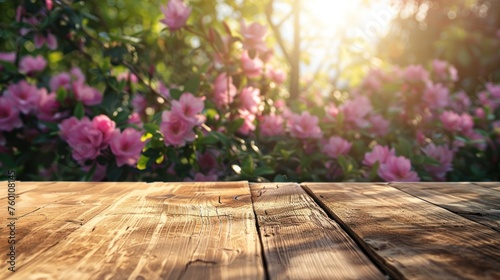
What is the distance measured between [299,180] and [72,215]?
1072mm

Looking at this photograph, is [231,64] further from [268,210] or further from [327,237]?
[327,237]

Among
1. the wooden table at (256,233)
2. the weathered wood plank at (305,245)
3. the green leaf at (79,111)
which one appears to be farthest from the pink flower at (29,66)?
the weathered wood plank at (305,245)

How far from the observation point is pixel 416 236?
845 millimetres

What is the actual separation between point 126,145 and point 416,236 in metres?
1.15

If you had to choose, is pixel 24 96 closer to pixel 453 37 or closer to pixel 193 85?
pixel 193 85

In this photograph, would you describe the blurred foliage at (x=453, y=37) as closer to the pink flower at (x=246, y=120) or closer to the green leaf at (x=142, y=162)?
the pink flower at (x=246, y=120)

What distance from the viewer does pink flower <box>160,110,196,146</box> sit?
1666mm

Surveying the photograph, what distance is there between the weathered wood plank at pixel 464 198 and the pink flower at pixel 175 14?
101 cm

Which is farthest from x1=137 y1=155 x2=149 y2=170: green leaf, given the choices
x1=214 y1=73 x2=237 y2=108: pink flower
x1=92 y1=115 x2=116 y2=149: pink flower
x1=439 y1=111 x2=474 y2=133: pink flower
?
x1=439 y1=111 x2=474 y2=133: pink flower

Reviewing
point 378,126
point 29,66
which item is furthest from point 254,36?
point 29,66

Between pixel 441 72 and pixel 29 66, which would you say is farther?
pixel 441 72

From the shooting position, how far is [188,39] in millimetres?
4047

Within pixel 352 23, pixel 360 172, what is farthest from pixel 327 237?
pixel 352 23

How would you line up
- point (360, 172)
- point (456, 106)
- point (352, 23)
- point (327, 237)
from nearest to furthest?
point (327, 237), point (360, 172), point (456, 106), point (352, 23)
